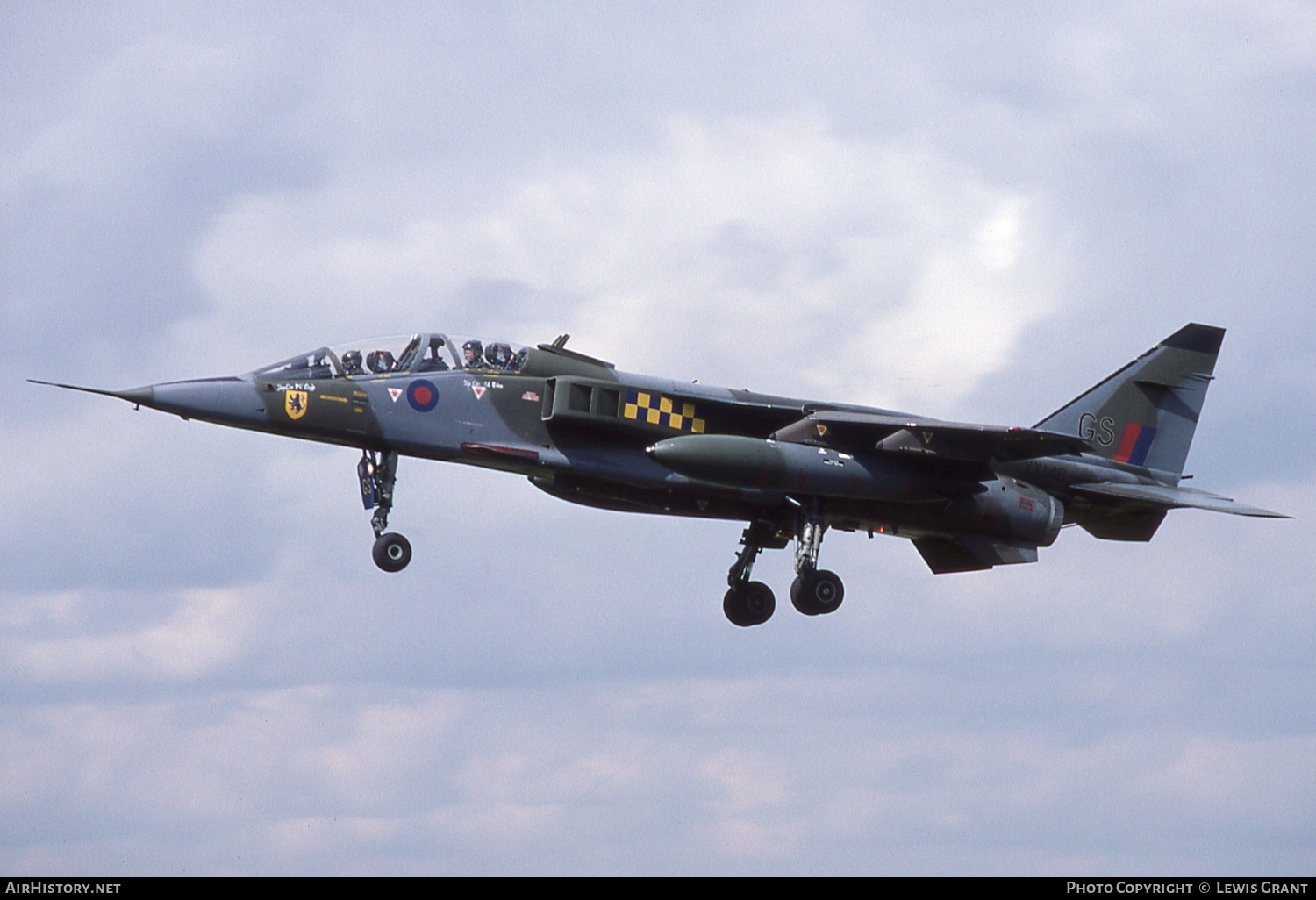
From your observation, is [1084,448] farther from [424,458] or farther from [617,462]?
[424,458]

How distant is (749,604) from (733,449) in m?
5.47

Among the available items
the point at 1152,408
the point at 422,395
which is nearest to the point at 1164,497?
the point at 1152,408

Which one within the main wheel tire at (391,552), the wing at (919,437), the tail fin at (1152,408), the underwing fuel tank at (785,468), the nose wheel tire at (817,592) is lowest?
the main wheel tire at (391,552)

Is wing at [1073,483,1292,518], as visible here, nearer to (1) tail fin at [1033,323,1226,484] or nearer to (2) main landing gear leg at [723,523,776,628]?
(1) tail fin at [1033,323,1226,484]

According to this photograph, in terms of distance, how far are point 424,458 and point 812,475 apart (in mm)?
6227

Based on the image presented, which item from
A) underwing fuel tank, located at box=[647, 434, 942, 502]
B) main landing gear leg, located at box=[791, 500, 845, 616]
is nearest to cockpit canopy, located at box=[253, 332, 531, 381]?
underwing fuel tank, located at box=[647, 434, 942, 502]

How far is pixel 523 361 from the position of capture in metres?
27.3

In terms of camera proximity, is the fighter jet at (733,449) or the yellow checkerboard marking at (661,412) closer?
the fighter jet at (733,449)

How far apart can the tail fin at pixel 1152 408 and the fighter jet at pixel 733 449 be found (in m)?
0.04

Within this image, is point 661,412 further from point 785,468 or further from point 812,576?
point 812,576

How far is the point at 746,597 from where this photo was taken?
3111 cm

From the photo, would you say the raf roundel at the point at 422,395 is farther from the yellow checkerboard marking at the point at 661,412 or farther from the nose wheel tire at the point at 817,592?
the nose wheel tire at the point at 817,592

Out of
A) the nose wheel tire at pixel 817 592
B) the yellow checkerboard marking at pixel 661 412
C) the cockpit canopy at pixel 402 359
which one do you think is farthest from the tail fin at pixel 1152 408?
the cockpit canopy at pixel 402 359

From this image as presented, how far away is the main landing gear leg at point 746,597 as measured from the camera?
31.1 metres
